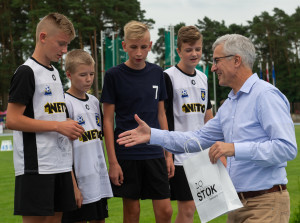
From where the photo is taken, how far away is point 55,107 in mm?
3969

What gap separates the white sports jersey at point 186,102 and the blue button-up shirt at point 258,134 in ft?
4.85

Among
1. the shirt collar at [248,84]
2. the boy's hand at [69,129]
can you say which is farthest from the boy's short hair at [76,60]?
the shirt collar at [248,84]

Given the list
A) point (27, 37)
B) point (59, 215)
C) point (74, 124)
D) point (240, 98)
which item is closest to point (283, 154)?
point (240, 98)

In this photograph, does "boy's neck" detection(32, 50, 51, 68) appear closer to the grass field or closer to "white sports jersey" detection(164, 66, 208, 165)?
"white sports jersey" detection(164, 66, 208, 165)

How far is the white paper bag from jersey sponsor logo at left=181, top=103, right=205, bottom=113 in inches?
75.5

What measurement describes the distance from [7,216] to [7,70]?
5480cm

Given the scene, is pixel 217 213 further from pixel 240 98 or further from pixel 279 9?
pixel 279 9

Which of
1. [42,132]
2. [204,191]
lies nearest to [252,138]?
[204,191]

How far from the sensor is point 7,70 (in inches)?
2333

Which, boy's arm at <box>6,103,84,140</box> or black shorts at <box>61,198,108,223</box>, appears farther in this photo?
black shorts at <box>61,198,108,223</box>

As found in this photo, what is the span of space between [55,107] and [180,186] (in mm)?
1794

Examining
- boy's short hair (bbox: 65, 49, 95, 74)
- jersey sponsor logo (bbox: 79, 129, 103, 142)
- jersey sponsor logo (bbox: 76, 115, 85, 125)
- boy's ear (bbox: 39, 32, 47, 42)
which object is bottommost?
jersey sponsor logo (bbox: 79, 129, 103, 142)

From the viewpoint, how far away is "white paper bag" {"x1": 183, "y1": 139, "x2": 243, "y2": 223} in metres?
3.04

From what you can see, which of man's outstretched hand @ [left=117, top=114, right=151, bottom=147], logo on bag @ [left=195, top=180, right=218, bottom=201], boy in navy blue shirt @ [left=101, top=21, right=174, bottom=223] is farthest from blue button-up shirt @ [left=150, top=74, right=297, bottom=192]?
boy in navy blue shirt @ [left=101, top=21, right=174, bottom=223]
